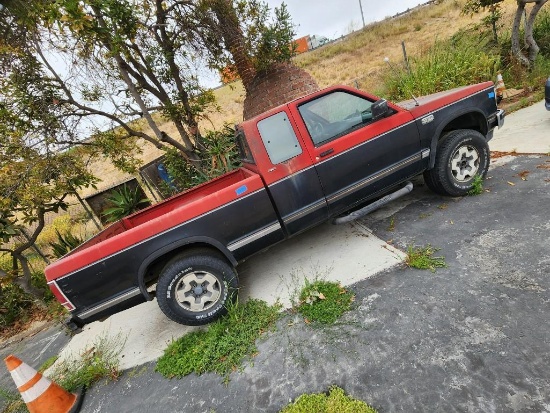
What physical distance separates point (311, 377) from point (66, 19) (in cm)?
480

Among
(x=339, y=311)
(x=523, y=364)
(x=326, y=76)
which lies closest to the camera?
(x=523, y=364)

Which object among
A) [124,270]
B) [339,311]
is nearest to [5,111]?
[124,270]

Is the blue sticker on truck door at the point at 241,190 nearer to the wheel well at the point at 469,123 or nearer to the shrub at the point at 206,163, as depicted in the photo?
the wheel well at the point at 469,123

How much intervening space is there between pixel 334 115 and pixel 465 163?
1.85 m

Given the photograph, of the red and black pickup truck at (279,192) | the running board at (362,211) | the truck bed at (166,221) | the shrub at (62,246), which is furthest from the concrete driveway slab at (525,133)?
the shrub at (62,246)

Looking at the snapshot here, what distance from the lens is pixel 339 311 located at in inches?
111

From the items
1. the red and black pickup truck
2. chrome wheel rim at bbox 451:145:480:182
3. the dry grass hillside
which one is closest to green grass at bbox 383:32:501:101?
the red and black pickup truck

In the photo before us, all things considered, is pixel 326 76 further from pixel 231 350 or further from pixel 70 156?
pixel 231 350

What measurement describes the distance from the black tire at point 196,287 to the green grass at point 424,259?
184cm

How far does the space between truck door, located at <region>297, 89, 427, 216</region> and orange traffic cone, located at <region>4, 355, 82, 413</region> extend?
3240 millimetres

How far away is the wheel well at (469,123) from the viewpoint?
4035mm

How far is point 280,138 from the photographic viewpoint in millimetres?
3408

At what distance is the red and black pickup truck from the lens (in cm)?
298

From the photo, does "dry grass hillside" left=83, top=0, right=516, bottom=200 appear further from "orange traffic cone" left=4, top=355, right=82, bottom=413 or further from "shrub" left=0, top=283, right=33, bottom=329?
"orange traffic cone" left=4, top=355, right=82, bottom=413
